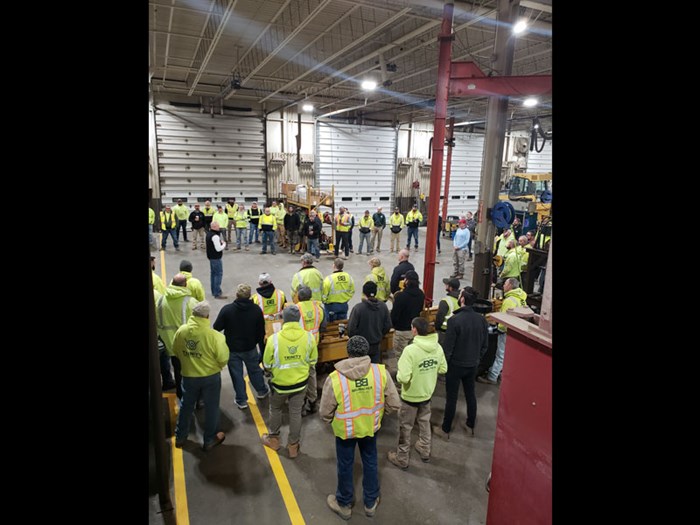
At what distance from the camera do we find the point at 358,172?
25297mm

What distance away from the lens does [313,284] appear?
7395 millimetres

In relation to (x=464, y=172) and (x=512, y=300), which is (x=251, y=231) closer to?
(x=512, y=300)

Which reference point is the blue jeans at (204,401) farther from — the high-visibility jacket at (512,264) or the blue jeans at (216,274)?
the high-visibility jacket at (512,264)

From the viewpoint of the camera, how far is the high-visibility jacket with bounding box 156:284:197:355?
5871 millimetres

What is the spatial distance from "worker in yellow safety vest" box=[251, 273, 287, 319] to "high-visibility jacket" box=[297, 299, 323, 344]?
67 centimetres

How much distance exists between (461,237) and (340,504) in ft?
33.8

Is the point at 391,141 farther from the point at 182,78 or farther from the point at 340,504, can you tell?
the point at 340,504

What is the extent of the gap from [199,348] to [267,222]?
11.5m

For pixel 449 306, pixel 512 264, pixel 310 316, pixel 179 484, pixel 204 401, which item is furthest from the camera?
pixel 512 264

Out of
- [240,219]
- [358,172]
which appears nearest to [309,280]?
[240,219]

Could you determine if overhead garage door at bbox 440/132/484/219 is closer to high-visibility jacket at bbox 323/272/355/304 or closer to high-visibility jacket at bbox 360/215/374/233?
high-visibility jacket at bbox 360/215/374/233
